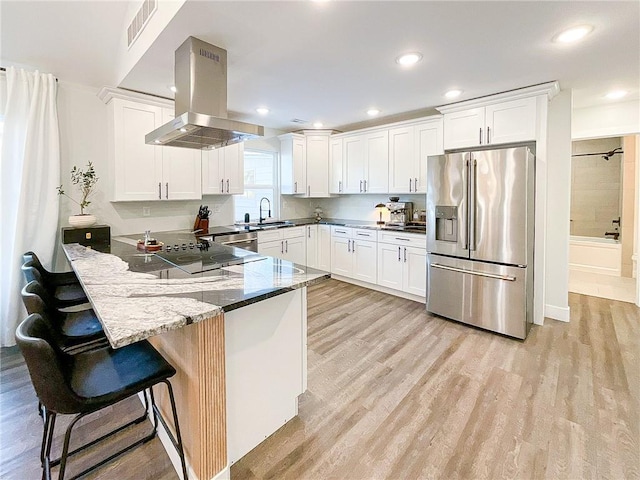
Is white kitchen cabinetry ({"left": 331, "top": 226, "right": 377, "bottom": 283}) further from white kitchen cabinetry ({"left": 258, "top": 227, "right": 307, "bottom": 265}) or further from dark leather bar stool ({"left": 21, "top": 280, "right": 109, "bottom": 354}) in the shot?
dark leather bar stool ({"left": 21, "top": 280, "right": 109, "bottom": 354})

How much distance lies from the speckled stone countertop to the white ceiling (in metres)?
1.62

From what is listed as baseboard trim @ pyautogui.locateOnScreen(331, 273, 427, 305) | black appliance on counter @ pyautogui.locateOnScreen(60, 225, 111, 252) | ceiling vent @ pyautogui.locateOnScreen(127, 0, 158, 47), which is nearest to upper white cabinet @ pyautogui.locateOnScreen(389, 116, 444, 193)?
baseboard trim @ pyautogui.locateOnScreen(331, 273, 427, 305)

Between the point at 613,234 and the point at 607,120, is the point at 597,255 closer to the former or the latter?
the point at 613,234

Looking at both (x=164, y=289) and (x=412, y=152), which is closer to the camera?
(x=164, y=289)

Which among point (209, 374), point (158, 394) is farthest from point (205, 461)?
point (158, 394)

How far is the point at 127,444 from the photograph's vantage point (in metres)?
1.87

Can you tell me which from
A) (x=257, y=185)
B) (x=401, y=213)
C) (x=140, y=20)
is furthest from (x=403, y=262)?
(x=140, y=20)

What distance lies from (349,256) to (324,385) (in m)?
2.81

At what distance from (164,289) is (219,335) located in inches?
16.4

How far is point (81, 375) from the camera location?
1.42m

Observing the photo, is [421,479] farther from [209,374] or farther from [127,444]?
[127,444]

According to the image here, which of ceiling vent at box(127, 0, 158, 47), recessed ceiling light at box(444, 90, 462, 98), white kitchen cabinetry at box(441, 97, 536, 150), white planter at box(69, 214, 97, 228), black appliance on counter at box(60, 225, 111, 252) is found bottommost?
black appliance on counter at box(60, 225, 111, 252)

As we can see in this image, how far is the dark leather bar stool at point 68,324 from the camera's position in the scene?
1.62 metres

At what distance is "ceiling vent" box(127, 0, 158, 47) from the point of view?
2.26 metres
